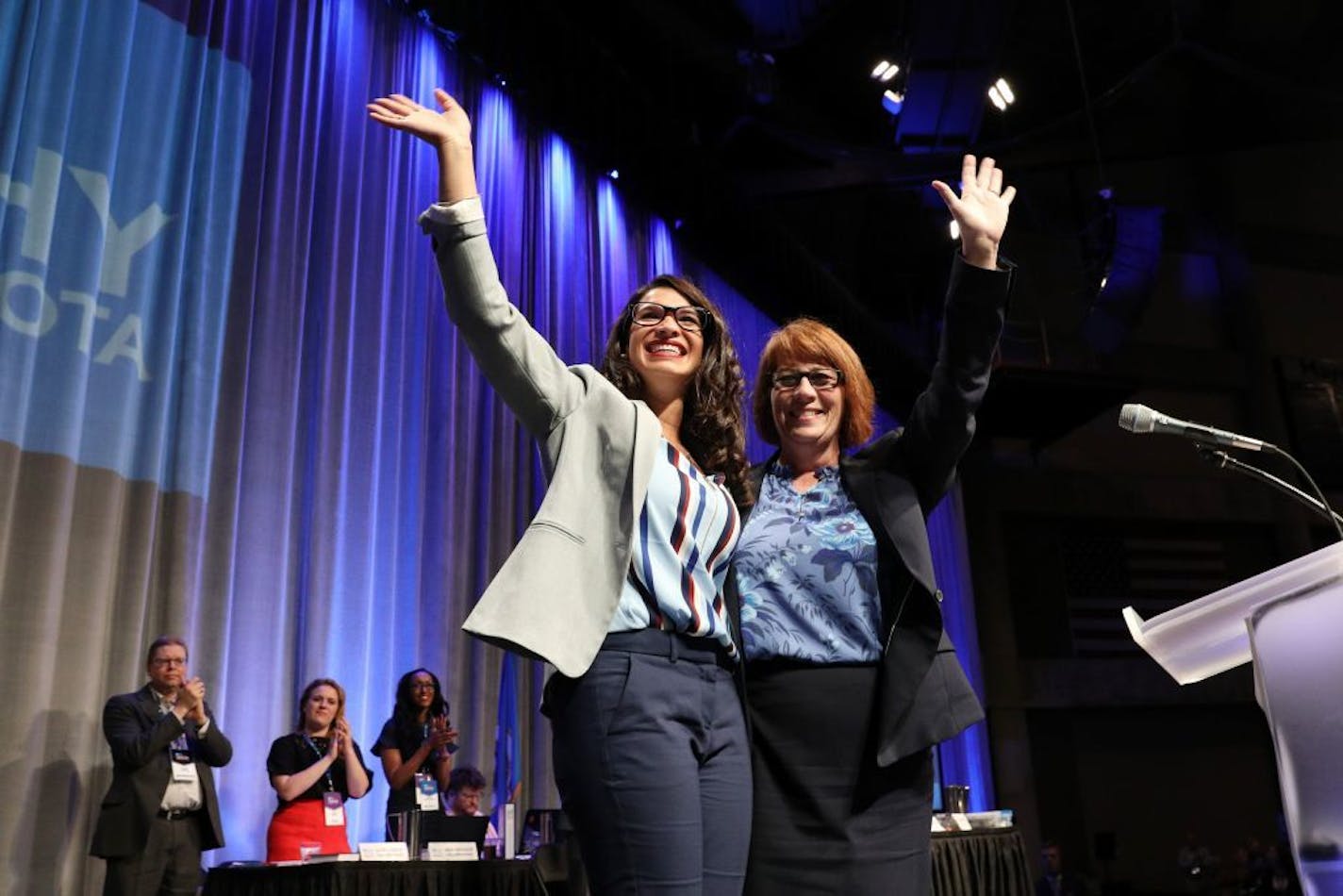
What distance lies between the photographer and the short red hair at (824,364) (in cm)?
187

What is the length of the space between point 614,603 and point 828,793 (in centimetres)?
46

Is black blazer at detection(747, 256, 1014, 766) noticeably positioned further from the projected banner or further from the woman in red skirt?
the projected banner

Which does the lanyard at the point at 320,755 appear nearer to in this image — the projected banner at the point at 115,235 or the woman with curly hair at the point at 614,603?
the projected banner at the point at 115,235

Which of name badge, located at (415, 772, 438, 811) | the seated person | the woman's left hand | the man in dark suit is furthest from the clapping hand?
the woman's left hand

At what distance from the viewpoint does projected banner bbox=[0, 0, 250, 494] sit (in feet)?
13.0

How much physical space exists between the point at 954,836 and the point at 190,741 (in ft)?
9.21

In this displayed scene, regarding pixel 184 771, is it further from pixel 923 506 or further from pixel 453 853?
pixel 923 506

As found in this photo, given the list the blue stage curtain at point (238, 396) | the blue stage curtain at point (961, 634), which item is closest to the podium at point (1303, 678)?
the blue stage curtain at point (238, 396)

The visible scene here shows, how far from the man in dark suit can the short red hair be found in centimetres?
276

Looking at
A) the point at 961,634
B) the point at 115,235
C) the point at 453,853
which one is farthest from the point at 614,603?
the point at 961,634

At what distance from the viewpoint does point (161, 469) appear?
4.40m

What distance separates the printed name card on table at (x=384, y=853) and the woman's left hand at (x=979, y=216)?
225cm

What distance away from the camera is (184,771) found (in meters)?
3.90

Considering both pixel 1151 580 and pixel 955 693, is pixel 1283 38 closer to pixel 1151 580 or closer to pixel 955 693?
pixel 1151 580
